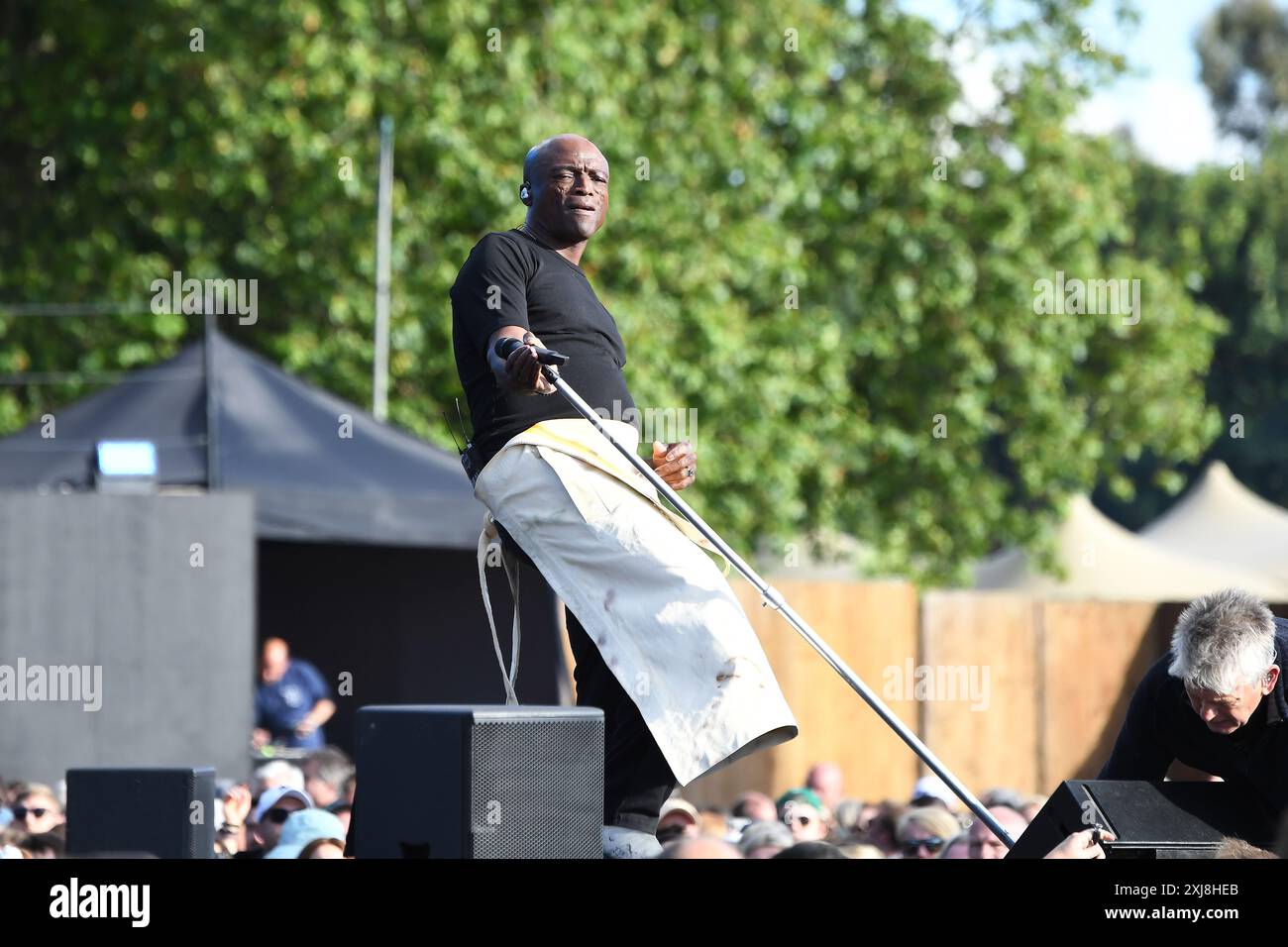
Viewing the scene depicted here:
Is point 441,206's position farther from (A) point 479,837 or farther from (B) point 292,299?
(A) point 479,837

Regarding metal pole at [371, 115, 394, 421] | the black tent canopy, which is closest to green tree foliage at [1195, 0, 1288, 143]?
metal pole at [371, 115, 394, 421]

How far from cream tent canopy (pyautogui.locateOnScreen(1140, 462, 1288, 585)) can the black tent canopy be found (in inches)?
610

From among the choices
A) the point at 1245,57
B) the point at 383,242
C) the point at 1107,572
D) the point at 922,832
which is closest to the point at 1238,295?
the point at 1245,57

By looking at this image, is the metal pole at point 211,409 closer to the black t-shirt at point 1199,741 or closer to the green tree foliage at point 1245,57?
the black t-shirt at point 1199,741

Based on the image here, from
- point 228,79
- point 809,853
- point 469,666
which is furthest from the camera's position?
point 228,79

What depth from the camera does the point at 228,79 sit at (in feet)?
52.7

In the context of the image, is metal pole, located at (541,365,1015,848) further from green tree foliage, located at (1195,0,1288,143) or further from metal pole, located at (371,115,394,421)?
green tree foliage, located at (1195,0,1288,143)

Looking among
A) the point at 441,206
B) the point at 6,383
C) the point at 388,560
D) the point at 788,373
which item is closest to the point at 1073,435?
the point at 788,373

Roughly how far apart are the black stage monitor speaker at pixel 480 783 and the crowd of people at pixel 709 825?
387mm

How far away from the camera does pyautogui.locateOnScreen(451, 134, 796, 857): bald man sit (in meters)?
4.10

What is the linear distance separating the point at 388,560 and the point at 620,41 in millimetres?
5790

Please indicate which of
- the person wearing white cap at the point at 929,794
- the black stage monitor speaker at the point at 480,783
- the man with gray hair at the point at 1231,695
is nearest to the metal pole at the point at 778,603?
the man with gray hair at the point at 1231,695

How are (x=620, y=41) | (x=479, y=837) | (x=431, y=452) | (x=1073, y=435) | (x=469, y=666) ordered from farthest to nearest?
(x=1073, y=435)
(x=620, y=41)
(x=469, y=666)
(x=431, y=452)
(x=479, y=837)

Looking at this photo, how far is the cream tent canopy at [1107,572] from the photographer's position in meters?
22.5
